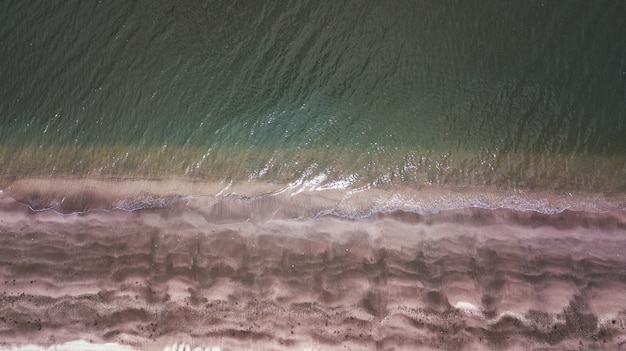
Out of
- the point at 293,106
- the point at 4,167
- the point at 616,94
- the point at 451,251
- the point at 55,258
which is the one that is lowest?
the point at 55,258

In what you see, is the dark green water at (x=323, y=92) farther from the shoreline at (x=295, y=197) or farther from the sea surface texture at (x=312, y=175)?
the shoreline at (x=295, y=197)

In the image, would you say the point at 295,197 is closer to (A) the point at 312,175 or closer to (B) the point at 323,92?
(A) the point at 312,175

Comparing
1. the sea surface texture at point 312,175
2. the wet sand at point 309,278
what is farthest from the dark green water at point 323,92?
the wet sand at point 309,278

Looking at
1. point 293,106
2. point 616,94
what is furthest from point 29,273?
point 616,94

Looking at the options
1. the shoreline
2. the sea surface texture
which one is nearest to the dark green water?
the sea surface texture

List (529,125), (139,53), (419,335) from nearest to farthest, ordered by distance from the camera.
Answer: (419,335) → (529,125) → (139,53)

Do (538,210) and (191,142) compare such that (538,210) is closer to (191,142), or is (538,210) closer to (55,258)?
(191,142)
